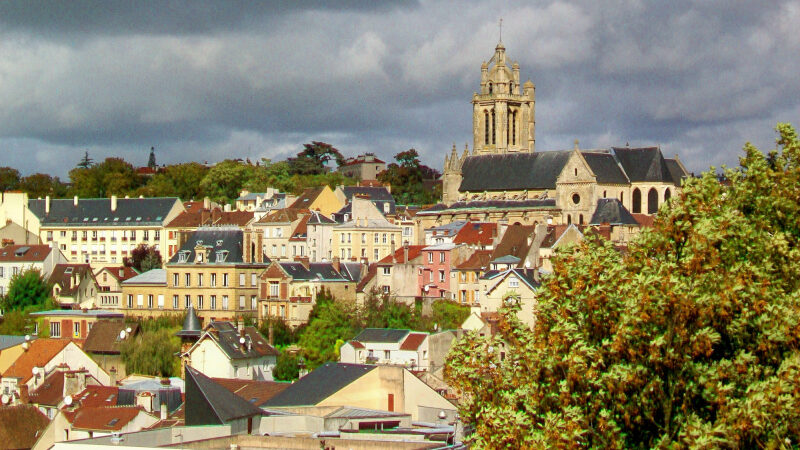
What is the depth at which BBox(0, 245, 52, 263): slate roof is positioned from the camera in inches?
3469

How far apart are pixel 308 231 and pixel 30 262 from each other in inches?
686

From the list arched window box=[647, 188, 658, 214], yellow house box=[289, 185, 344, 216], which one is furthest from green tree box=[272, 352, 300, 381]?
arched window box=[647, 188, 658, 214]

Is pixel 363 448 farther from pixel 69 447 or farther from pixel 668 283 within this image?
pixel 668 283

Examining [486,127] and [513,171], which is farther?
[486,127]

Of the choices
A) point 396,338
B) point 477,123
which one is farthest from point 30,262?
point 477,123

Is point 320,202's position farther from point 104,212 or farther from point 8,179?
point 8,179

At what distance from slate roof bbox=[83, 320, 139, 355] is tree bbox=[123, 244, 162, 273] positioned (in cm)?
2207

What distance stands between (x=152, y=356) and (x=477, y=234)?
88.8ft

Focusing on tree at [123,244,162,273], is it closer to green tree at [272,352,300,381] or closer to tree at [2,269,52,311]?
tree at [2,269,52,311]

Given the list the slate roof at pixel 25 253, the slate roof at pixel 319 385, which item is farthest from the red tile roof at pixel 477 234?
the slate roof at pixel 319 385

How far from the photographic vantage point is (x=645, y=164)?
99.3 m

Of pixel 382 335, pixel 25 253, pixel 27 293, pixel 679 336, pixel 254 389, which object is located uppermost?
pixel 25 253

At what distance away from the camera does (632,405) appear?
68.9ft

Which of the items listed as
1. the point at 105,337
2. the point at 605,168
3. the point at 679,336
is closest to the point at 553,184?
the point at 605,168
